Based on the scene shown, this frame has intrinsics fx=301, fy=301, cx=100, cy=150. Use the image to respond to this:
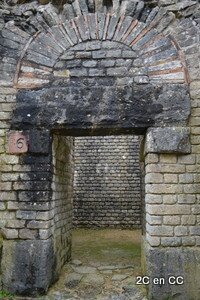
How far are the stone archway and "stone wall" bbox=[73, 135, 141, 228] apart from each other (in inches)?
203

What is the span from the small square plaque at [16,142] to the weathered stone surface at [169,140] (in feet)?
5.14

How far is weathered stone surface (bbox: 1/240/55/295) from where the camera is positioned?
3.67m

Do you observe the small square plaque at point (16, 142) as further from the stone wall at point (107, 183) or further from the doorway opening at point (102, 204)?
the stone wall at point (107, 183)

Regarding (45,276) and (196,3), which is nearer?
(45,276)

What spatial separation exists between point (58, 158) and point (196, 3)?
2813mm

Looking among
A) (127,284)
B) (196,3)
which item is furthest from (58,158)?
(196,3)

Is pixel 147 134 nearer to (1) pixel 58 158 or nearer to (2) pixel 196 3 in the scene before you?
(1) pixel 58 158

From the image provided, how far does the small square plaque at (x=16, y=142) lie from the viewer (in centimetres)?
382

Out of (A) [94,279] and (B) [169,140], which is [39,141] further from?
(A) [94,279]

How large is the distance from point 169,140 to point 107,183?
5.94 m

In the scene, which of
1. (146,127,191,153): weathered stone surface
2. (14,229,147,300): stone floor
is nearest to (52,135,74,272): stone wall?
→ (14,229,147,300): stone floor

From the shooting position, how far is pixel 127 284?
405 cm

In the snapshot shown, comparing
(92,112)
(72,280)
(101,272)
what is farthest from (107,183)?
(92,112)

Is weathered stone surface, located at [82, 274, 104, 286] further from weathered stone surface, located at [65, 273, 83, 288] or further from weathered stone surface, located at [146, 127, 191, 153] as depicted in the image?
weathered stone surface, located at [146, 127, 191, 153]
